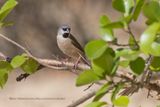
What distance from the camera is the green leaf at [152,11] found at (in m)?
0.54

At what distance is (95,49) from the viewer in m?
0.54

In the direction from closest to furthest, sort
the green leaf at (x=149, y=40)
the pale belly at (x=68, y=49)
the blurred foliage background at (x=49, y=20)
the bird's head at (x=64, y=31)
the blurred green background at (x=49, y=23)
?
the green leaf at (x=149, y=40) → the pale belly at (x=68, y=49) → the bird's head at (x=64, y=31) → the blurred green background at (x=49, y=23) → the blurred foliage background at (x=49, y=20)

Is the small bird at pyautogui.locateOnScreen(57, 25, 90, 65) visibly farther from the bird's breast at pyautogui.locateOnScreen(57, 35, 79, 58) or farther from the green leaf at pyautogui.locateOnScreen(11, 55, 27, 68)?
the green leaf at pyautogui.locateOnScreen(11, 55, 27, 68)

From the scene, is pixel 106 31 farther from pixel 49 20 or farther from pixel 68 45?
pixel 49 20

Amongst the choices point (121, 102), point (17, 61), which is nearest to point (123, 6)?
point (121, 102)

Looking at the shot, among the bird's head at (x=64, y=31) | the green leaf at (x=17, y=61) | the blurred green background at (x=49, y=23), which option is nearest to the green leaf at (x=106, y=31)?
the green leaf at (x=17, y=61)

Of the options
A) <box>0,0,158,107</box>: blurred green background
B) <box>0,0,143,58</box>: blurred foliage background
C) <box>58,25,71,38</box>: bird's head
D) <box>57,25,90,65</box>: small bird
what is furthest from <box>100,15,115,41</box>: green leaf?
<box>0,0,143,58</box>: blurred foliage background

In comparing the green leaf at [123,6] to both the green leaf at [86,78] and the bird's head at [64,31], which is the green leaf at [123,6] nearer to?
the green leaf at [86,78]

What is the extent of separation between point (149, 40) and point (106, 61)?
0.07 meters

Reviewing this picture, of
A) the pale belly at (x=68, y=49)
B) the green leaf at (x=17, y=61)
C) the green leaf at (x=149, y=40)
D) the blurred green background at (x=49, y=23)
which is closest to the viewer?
the green leaf at (x=149, y=40)

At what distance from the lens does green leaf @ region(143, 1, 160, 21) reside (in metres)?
0.54

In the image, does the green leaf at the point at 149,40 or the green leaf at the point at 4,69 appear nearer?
the green leaf at the point at 149,40

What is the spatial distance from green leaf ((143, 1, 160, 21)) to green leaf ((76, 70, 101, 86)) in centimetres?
9

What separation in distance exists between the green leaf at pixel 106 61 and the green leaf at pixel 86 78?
0.04 ft
